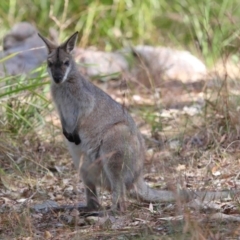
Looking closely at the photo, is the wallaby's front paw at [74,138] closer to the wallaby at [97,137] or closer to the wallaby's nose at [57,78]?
the wallaby at [97,137]

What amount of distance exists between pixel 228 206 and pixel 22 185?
1.78 m

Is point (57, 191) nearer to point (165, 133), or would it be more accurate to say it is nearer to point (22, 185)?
point (22, 185)

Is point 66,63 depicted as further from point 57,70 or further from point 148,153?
point 148,153

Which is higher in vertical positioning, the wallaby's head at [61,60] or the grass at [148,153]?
the wallaby's head at [61,60]

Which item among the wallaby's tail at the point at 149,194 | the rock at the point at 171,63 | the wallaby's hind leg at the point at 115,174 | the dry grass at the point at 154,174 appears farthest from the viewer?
the rock at the point at 171,63

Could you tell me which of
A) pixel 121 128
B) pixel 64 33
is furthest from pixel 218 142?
pixel 64 33

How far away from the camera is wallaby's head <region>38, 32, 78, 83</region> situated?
5.41m

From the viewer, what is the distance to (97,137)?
5.16 meters

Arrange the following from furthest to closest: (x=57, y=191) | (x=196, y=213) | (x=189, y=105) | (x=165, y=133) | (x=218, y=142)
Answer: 1. (x=189, y=105)
2. (x=165, y=133)
3. (x=218, y=142)
4. (x=57, y=191)
5. (x=196, y=213)

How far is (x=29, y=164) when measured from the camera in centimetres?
612

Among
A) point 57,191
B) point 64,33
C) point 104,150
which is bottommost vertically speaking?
point 57,191

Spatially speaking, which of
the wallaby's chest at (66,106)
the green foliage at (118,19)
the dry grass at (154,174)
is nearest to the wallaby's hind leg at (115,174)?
the dry grass at (154,174)

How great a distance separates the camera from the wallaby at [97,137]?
16.2 ft

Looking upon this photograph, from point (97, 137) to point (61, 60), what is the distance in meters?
0.68
